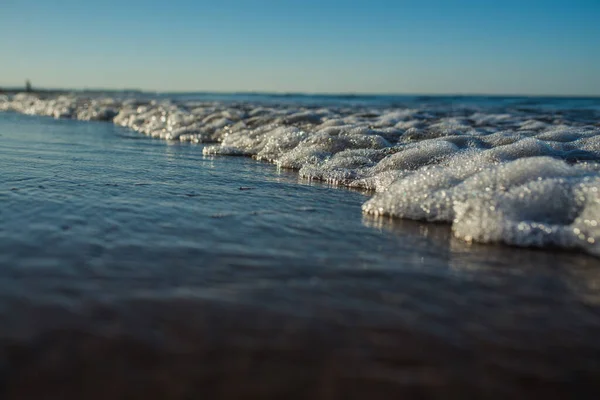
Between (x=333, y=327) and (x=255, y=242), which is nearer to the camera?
(x=333, y=327)

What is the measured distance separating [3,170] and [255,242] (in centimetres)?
313

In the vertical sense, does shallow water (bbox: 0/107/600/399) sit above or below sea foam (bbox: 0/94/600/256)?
below

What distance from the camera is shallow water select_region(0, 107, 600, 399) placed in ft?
4.49

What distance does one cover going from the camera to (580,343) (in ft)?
5.31

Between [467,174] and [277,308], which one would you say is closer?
[277,308]

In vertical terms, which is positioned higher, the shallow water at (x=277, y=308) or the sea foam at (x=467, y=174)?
the sea foam at (x=467, y=174)

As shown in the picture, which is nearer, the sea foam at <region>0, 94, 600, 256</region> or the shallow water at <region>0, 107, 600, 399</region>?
the shallow water at <region>0, 107, 600, 399</region>

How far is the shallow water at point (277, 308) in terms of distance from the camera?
137 cm

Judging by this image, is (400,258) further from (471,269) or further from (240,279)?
(240,279)

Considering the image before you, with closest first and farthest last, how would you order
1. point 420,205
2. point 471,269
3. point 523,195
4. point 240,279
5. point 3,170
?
1. point 240,279
2. point 471,269
3. point 523,195
4. point 420,205
5. point 3,170

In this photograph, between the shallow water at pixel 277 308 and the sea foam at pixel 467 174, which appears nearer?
the shallow water at pixel 277 308

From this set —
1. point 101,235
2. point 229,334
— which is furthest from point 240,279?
point 101,235

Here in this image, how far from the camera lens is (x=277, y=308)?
176cm

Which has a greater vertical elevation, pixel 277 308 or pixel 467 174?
pixel 467 174
